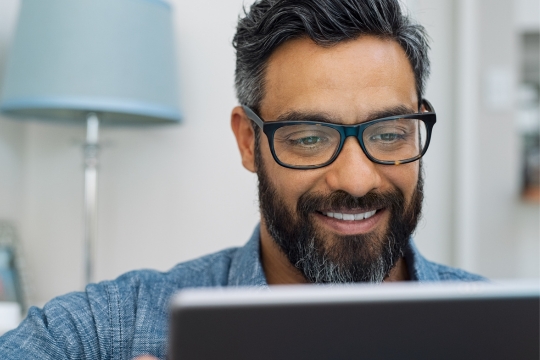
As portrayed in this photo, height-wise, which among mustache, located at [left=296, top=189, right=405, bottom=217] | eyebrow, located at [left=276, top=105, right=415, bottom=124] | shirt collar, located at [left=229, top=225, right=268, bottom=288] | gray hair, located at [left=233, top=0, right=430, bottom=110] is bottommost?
shirt collar, located at [left=229, top=225, right=268, bottom=288]

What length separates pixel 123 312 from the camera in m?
1.05

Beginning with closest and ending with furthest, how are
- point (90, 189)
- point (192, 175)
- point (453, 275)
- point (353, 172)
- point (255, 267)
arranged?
1. point (353, 172)
2. point (255, 267)
3. point (453, 275)
4. point (90, 189)
5. point (192, 175)

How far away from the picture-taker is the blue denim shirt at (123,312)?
0.95 m

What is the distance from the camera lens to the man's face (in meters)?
0.99

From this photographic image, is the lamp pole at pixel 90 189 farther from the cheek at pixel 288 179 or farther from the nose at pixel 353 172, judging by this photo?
the nose at pixel 353 172

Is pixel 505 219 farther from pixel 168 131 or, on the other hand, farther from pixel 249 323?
pixel 249 323

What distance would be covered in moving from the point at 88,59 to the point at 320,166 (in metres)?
0.90

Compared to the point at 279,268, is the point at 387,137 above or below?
above

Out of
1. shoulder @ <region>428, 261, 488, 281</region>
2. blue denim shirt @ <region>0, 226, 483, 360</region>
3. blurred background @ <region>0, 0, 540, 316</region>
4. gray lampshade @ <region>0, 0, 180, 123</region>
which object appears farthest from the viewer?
blurred background @ <region>0, 0, 540, 316</region>

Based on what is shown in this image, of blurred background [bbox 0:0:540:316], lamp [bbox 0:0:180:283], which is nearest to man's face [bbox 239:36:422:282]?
lamp [bbox 0:0:180:283]

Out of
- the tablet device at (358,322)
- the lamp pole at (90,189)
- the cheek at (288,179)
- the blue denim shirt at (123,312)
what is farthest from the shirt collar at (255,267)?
the lamp pole at (90,189)

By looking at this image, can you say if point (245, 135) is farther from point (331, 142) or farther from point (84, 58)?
point (84, 58)

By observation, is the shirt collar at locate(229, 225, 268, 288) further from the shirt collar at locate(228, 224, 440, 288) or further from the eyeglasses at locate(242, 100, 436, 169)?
the eyeglasses at locate(242, 100, 436, 169)

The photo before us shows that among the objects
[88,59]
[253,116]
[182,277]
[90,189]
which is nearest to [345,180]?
[253,116]
